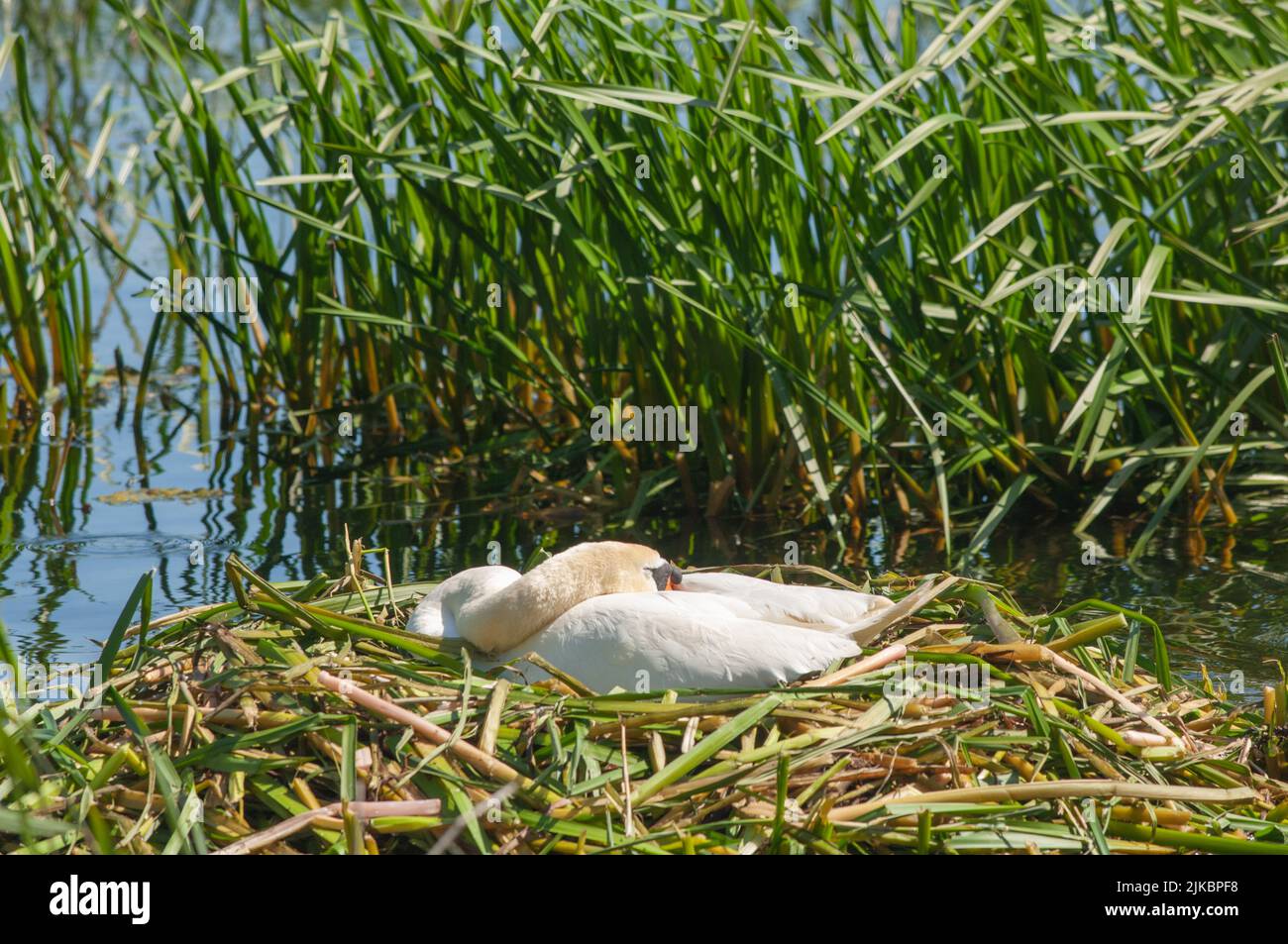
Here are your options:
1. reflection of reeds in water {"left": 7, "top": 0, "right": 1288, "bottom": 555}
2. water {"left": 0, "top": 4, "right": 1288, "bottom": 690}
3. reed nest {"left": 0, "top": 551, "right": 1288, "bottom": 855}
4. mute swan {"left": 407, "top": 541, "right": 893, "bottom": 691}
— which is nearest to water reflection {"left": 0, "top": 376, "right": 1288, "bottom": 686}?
water {"left": 0, "top": 4, "right": 1288, "bottom": 690}

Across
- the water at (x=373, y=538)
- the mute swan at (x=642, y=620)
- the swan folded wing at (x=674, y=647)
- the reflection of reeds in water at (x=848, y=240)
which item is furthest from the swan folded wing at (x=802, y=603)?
the reflection of reeds in water at (x=848, y=240)

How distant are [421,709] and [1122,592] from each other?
2.65m

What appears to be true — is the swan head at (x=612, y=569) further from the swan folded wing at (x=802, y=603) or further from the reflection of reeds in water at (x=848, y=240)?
the reflection of reeds in water at (x=848, y=240)

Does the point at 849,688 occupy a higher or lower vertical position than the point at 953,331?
lower

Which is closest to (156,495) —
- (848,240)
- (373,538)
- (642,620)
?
(373,538)

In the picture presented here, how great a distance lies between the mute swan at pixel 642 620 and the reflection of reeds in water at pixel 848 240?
1.46 m

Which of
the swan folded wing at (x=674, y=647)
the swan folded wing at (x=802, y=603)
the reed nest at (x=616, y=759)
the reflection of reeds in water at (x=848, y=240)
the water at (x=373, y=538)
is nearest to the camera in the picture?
the reed nest at (x=616, y=759)

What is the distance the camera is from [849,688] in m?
Result: 3.12

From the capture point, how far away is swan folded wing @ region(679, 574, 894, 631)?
340cm

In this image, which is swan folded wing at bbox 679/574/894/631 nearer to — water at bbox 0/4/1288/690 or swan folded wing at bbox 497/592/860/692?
swan folded wing at bbox 497/592/860/692

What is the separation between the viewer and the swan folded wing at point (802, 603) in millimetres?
3402

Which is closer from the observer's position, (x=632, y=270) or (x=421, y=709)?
(x=421, y=709)
